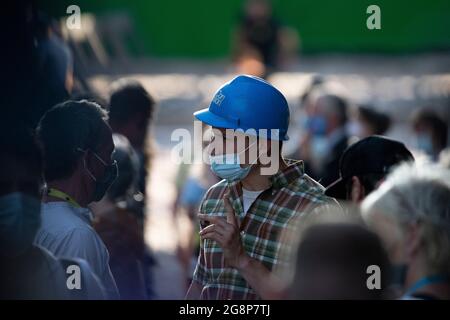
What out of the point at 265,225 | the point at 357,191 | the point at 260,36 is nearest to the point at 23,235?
the point at 265,225

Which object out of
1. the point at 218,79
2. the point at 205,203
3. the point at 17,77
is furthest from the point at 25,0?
the point at 218,79

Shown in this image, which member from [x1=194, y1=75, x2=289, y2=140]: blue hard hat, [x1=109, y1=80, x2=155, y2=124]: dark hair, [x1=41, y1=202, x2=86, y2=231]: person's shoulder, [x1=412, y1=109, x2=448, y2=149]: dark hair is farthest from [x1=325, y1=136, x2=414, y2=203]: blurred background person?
[x1=412, y1=109, x2=448, y2=149]: dark hair

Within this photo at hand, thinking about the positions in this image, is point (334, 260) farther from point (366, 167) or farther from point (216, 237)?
point (366, 167)

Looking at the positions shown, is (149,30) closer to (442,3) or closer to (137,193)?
(442,3)

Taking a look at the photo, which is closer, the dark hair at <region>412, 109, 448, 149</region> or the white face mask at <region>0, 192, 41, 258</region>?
the white face mask at <region>0, 192, 41, 258</region>

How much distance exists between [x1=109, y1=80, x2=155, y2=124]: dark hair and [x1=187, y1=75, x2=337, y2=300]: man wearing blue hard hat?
73.2 inches

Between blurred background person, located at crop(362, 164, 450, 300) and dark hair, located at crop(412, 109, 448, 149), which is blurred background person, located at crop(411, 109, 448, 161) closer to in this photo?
dark hair, located at crop(412, 109, 448, 149)

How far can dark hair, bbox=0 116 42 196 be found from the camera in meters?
3.49

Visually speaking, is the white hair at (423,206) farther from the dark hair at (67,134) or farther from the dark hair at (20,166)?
the dark hair at (67,134)

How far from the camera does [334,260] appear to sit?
3035 millimetres

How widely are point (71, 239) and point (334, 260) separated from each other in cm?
138

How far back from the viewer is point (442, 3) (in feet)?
70.5
